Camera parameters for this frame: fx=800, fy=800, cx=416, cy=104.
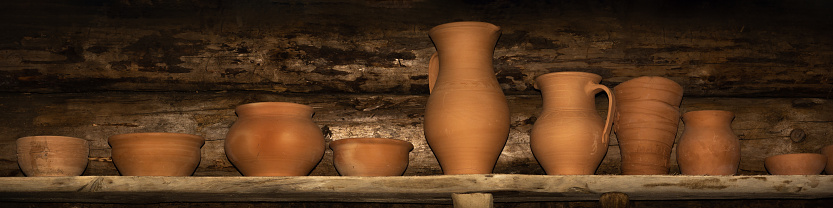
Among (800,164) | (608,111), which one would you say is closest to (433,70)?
(608,111)

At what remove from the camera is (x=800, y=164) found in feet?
7.98

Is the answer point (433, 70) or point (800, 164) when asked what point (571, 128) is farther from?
point (800, 164)

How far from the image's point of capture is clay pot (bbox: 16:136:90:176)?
234 centimetres

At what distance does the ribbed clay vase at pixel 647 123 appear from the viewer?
2477 millimetres

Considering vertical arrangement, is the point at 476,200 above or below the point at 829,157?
below

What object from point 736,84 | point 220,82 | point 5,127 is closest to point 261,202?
point 220,82

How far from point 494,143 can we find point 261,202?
0.87 m

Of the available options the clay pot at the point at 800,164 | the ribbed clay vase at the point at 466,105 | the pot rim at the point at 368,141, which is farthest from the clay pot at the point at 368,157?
the clay pot at the point at 800,164

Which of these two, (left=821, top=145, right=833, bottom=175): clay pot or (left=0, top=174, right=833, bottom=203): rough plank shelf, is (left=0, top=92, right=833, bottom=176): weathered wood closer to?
(left=821, top=145, right=833, bottom=175): clay pot

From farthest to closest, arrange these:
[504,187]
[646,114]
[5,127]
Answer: [5,127] → [646,114] → [504,187]

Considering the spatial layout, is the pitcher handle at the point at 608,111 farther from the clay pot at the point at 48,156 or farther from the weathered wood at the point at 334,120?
the clay pot at the point at 48,156

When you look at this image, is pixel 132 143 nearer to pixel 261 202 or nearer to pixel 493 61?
pixel 261 202

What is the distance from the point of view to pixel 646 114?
2484 millimetres

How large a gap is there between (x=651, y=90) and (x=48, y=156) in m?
1.83
